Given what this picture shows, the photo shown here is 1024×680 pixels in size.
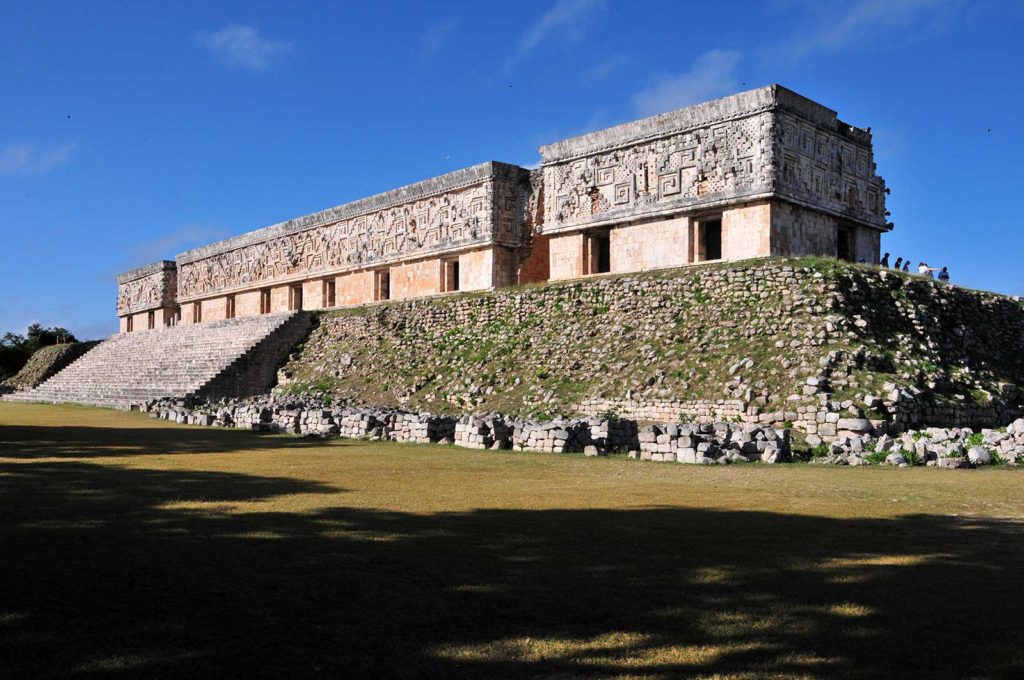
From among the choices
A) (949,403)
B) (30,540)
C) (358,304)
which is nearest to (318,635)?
(30,540)

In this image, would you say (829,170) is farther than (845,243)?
No

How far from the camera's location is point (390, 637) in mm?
3139

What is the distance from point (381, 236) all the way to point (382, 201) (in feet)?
3.67

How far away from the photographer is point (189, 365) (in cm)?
2330

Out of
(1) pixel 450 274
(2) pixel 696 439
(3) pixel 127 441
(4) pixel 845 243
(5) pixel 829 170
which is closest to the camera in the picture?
(2) pixel 696 439

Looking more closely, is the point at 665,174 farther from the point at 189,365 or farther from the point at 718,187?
the point at 189,365

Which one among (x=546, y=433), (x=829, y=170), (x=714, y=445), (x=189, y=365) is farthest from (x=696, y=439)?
(x=189, y=365)

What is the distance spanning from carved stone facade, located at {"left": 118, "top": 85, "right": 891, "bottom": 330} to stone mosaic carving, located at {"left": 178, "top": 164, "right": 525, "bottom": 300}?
2.2 inches

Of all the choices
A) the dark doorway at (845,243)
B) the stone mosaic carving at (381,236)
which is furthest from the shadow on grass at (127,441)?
the dark doorway at (845,243)

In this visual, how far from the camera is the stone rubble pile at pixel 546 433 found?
10.1 m

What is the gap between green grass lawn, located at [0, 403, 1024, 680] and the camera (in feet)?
9.66

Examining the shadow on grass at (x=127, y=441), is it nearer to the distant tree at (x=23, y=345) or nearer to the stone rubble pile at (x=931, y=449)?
the stone rubble pile at (x=931, y=449)

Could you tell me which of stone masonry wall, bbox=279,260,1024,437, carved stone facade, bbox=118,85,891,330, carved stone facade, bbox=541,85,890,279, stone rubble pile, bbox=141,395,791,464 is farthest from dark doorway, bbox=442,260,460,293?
stone rubble pile, bbox=141,395,791,464

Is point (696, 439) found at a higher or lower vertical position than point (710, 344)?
lower
